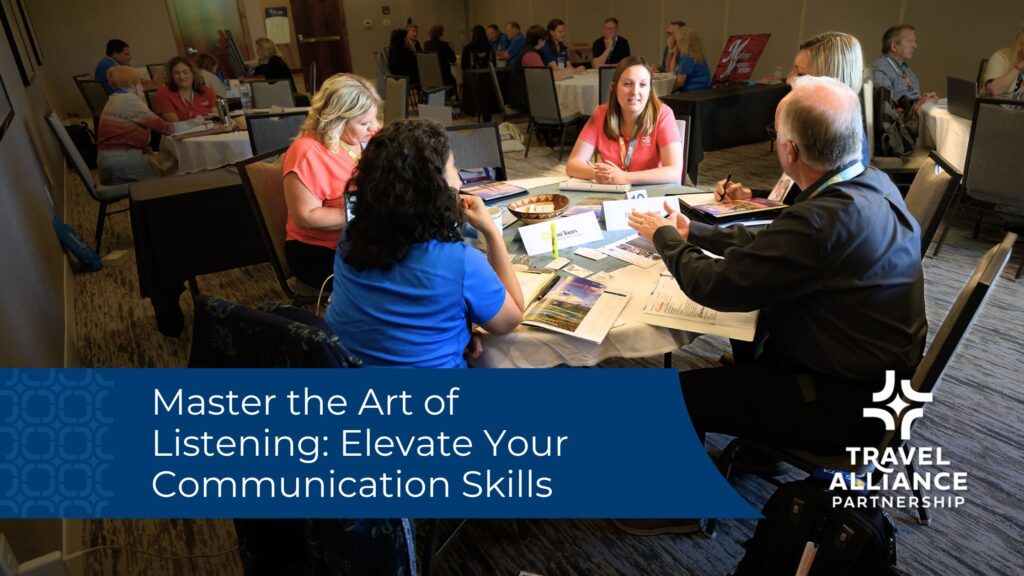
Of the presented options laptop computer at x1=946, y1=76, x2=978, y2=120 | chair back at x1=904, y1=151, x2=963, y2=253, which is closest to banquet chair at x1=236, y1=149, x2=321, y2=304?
chair back at x1=904, y1=151, x2=963, y2=253

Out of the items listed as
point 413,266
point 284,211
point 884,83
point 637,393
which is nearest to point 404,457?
→ point 413,266

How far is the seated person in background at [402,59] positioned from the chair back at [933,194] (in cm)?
834

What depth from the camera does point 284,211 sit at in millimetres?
2520

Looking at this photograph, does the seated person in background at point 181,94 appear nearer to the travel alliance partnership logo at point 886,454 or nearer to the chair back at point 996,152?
the travel alliance partnership logo at point 886,454

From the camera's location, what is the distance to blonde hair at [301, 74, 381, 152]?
2373 millimetres

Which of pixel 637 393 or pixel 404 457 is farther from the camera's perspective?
pixel 637 393

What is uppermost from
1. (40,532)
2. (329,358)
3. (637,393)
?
(329,358)

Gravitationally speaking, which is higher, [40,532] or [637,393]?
[637,393]

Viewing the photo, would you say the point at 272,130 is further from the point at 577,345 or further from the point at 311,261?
the point at 577,345

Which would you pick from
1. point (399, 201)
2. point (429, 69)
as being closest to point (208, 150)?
point (399, 201)

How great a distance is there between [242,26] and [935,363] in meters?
12.2

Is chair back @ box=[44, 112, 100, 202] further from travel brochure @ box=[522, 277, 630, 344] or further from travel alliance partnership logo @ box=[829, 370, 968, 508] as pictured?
travel alliance partnership logo @ box=[829, 370, 968, 508]

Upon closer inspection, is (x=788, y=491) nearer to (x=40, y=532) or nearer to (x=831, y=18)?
(x=40, y=532)

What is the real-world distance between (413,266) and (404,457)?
42 centimetres
